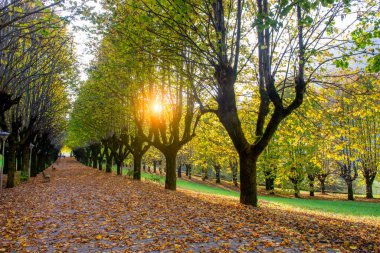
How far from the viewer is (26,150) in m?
29.0

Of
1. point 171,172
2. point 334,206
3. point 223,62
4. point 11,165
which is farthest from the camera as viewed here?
point 334,206

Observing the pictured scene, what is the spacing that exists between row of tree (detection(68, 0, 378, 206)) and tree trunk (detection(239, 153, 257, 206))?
0.05 meters

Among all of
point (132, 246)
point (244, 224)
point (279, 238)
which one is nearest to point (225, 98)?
point (244, 224)

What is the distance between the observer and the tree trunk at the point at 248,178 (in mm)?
13656

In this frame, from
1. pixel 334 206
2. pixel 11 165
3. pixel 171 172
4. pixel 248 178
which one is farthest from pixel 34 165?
pixel 334 206

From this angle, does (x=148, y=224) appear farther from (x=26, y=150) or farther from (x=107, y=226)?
Answer: (x=26, y=150)

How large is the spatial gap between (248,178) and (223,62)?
5318 millimetres

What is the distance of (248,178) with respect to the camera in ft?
45.1

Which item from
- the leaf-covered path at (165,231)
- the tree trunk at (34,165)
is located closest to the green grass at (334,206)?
the leaf-covered path at (165,231)

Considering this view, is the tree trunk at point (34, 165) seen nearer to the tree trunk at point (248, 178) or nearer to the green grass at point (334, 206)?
the green grass at point (334, 206)

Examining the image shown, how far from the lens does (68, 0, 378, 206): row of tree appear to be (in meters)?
11.8

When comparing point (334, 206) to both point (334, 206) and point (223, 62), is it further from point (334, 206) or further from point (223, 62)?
point (223, 62)

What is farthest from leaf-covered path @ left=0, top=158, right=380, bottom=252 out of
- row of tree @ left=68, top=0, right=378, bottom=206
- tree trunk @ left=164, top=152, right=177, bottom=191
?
tree trunk @ left=164, top=152, right=177, bottom=191

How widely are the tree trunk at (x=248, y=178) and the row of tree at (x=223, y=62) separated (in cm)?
5
